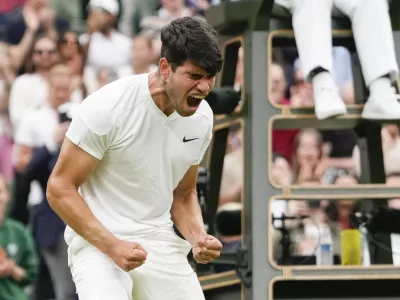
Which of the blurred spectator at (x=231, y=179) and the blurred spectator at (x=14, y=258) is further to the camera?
the blurred spectator at (x=231, y=179)

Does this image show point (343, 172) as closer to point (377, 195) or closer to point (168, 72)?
point (377, 195)

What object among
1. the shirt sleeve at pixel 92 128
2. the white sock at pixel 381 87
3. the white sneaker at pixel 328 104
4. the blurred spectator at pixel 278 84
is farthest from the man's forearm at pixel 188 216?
the blurred spectator at pixel 278 84

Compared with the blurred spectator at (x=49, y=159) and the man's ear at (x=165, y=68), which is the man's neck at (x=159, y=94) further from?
the blurred spectator at (x=49, y=159)

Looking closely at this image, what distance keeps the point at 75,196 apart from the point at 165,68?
2.04ft

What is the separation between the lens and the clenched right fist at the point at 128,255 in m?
4.43

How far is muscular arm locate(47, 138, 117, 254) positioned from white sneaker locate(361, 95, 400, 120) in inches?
119

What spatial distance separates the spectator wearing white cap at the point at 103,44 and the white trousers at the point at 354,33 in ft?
9.24

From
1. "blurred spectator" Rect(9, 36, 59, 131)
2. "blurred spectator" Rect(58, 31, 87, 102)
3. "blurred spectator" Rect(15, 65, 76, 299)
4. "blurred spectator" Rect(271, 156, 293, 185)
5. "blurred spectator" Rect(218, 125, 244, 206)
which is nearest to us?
"blurred spectator" Rect(15, 65, 76, 299)

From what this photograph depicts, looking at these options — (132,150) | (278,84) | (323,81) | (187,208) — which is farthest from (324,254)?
(132,150)

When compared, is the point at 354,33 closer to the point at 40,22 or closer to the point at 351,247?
the point at 351,247

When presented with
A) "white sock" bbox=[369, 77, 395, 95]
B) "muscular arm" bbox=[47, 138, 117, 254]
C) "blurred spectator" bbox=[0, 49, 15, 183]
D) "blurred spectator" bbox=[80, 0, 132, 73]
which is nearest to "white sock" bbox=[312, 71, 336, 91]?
"white sock" bbox=[369, 77, 395, 95]

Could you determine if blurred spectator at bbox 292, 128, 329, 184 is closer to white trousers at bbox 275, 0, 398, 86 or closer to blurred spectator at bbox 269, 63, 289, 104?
blurred spectator at bbox 269, 63, 289, 104

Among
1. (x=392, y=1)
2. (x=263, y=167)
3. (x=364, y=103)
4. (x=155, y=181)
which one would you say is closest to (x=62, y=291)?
(x=263, y=167)

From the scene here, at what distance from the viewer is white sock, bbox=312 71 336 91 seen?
723 centimetres
